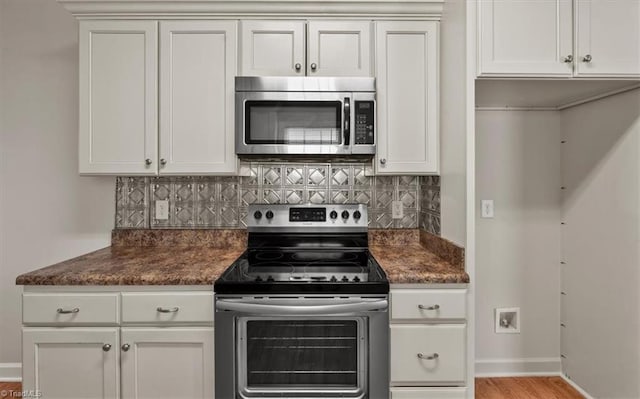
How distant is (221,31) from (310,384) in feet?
5.72

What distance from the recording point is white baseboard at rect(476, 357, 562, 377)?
2299 millimetres

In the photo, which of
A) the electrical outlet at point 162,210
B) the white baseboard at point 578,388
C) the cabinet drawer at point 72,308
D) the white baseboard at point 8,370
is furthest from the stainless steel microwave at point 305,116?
the white baseboard at point 8,370

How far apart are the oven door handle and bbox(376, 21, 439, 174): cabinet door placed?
78 centimetres

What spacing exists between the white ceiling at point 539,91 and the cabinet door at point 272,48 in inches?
35.6

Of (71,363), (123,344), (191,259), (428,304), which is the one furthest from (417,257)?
(71,363)

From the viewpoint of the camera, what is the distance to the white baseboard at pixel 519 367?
7.54ft

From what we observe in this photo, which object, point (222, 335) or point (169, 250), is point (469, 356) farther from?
point (169, 250)

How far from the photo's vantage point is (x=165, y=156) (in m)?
1.99

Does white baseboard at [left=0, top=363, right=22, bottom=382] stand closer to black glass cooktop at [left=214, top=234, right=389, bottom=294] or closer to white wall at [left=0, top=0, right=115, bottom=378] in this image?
white wall at [left=0, top=0, right=115, bottom=378]

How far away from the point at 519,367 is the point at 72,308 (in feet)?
7.88

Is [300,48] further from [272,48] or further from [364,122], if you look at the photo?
[364,122]

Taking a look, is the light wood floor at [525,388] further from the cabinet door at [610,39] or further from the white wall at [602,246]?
the cabinet door at [610,39]

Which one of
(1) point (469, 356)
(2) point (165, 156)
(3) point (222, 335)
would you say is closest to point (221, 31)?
(2) point (165, 156)

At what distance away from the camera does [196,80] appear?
1979mm
